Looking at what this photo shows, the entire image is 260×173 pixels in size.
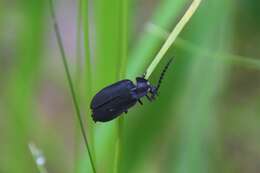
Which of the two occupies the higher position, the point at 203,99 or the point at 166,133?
the point at 203,99

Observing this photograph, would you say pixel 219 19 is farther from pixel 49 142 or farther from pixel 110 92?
pixel 49 142

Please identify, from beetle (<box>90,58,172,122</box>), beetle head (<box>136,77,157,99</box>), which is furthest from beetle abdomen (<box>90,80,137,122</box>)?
beetle head (<box>136,77,157,99</box>)

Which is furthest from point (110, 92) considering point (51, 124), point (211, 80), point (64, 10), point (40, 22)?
point (64, 10)

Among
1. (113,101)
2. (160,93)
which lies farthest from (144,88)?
(113,101)

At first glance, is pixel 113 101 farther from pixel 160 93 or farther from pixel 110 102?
pixel 160 93

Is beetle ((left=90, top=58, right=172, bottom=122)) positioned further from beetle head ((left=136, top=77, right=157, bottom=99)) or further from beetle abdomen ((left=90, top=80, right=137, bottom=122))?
beetle head ((left=136, top=77, right=157, bottom=99))

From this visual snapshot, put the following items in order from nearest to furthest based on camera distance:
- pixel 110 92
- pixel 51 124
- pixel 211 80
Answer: pixel 110 92, pixel 211 80, pixel 51 124
